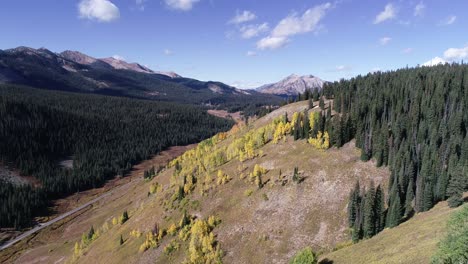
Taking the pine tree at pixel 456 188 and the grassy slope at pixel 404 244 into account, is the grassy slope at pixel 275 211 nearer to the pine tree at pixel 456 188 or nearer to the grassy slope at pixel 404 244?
the grassy slope at pixel 404 244

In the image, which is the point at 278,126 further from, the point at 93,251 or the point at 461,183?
the point at 93,251

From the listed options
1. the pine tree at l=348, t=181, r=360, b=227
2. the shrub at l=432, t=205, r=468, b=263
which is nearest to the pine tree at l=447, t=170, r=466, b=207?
the pine tree at l=348, t=181, r=360, b=227

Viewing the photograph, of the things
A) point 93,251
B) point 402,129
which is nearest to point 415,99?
point 402,129

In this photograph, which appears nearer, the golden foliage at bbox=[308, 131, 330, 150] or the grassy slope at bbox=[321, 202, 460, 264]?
the grassy slope at bbox=[321, 202, 460, 264]

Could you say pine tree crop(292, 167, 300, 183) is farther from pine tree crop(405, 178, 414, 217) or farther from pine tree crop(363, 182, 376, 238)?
pine tree crop(405, 178, 414, 217)

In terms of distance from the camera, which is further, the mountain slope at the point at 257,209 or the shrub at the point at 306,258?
the mountain slope at the point at 257,209

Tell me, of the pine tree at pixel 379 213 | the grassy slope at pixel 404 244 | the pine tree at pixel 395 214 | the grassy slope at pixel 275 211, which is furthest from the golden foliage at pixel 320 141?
the grassy slope at pixel 404 244
